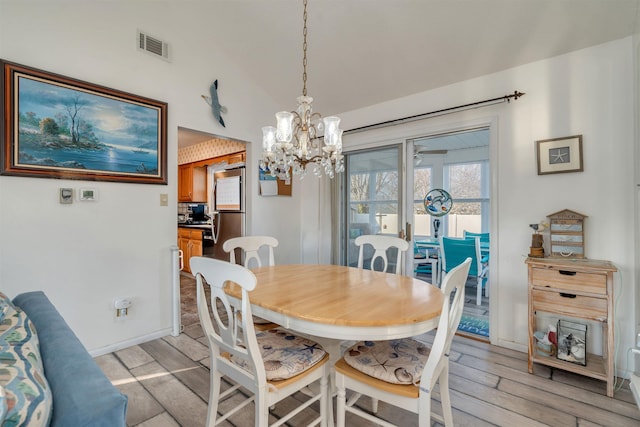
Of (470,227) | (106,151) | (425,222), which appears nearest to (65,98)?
(106,151)

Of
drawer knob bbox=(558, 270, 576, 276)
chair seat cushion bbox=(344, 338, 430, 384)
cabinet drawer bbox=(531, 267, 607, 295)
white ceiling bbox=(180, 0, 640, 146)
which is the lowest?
chair seat cushion bbox=(344, 338, 430, 384)

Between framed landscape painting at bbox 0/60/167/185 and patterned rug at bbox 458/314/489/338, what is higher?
framed landscape painting at bbox 0/60/167/185

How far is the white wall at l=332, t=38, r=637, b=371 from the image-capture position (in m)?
2.06

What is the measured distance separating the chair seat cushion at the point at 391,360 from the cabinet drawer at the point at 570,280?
1.23 meters

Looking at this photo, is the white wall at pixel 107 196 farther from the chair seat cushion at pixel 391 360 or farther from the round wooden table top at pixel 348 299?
the chair seat cushion at pixel 391 360

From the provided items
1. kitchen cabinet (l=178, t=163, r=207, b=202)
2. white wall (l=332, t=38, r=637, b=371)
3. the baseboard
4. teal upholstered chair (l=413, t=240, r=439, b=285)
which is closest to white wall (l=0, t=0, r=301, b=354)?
the baseboard

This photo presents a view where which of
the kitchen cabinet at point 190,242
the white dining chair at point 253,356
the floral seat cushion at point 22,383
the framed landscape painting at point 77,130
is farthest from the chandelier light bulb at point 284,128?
the kitchen cabinet at point 190,242

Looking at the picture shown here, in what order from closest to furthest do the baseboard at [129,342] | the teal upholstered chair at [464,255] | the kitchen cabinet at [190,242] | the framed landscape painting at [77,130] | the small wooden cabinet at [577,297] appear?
the small wooden cabinet at [577,297]
the framed landscape painting at [77,130]
the baseboard at [129,342]
the teal upholstered chair at [464,255]
the kitchen cabinet at [190,242]

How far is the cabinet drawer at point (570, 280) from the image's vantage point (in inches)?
75.5

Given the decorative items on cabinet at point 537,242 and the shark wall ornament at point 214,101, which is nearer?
the decorative items on cabinet at point 537,242

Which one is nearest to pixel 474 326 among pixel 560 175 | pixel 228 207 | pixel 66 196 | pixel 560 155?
pixel 560 175

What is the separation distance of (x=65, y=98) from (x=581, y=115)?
3.92 m

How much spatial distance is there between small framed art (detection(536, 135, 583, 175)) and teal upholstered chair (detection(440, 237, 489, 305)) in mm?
1404

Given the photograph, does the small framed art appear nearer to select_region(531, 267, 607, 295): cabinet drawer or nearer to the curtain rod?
the curtain rod
